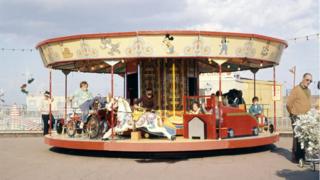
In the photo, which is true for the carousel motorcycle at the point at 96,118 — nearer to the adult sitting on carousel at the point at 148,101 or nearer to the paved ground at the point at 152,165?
the paved ground at the point at 152,165

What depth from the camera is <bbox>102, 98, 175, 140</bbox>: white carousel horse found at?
12.0 m

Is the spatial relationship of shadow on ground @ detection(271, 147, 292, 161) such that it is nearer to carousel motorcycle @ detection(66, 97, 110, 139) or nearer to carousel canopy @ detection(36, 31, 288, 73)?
carousel canopy @ detection(36, 31, 288, 73)

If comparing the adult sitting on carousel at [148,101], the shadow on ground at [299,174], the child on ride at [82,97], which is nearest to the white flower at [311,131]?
the shadow on ground at [299,174]

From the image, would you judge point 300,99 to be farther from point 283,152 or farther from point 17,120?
point 17,120

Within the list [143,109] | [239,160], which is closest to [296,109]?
[239,160]

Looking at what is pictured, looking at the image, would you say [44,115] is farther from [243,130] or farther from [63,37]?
[243,130]

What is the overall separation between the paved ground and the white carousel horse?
0.68 meters

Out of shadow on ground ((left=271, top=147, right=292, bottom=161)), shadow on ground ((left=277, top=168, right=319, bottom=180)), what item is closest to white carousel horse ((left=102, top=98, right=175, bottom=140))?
shadow on ground ((left=271, top=147, right=292, bottom=161))

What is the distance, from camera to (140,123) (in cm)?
1217

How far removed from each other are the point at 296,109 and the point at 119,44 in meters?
4.84

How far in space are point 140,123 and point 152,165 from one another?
1842mm

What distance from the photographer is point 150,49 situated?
39.3ft

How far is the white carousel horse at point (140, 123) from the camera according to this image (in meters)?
12.0

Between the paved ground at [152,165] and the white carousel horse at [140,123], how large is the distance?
2.23 ft
